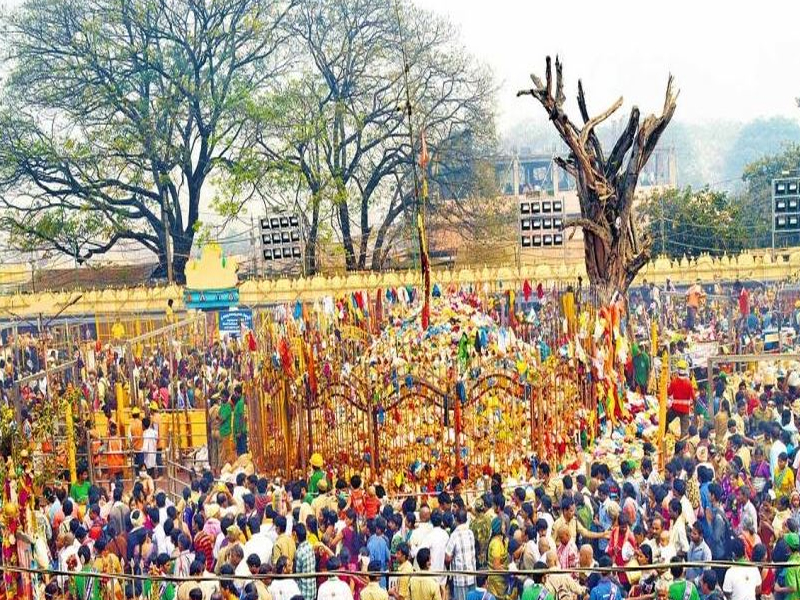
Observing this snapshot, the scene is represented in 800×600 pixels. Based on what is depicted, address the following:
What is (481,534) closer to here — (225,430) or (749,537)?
(749,537)

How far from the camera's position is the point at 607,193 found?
16.7 metres

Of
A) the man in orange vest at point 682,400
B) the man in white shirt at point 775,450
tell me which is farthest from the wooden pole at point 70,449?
the man in white shirt at point 775,450

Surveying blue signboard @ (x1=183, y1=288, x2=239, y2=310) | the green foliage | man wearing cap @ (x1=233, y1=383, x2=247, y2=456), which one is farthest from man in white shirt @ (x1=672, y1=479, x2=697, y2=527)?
the green foliage

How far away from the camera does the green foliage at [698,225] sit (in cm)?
3008

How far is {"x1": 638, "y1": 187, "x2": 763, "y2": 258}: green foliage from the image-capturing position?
30.1 meters

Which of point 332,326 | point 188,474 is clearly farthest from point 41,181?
point 188,474

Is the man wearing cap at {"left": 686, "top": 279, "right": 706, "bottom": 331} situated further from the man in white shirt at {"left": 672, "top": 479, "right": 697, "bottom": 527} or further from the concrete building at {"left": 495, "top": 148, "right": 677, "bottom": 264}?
the man in white shirt at {"left": 672, "top": 479, "right": 697, "bottom": 527}

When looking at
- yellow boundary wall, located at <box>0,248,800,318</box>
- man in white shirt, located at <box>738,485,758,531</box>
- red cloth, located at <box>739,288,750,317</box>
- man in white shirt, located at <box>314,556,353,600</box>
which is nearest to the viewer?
man in white shirt, located at <box>314,556,353,600</box>

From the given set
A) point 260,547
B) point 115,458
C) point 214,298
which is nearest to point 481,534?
point 260,547

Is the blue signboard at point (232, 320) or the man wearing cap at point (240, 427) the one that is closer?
the man wearing cap at point (240, 427)

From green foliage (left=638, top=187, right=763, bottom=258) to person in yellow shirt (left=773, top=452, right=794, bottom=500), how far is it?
19.9 m

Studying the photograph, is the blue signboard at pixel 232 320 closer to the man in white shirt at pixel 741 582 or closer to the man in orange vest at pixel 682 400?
the man in orange vest at pixel 682 400

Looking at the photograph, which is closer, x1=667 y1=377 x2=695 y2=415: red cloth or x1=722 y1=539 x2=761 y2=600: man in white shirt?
x1=722 y1=539 x2=761 y2=600: man in white shirt

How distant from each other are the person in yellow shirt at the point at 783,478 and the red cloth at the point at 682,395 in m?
2.64
